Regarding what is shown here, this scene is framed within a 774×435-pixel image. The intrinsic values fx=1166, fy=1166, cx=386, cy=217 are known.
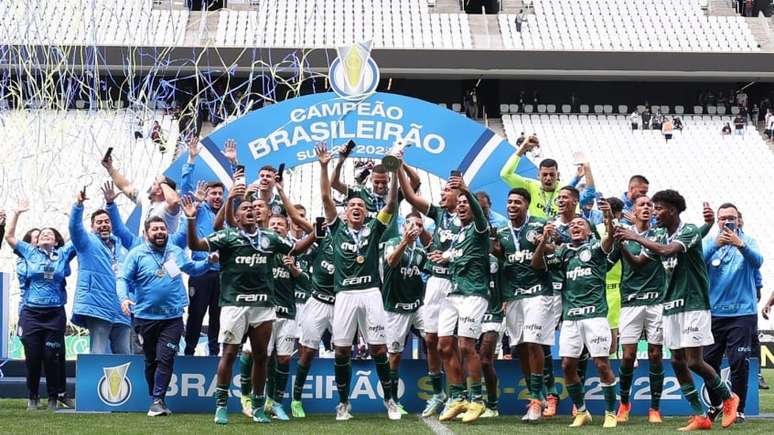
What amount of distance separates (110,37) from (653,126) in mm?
16671

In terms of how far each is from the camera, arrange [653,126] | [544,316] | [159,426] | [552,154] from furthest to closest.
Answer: [653,126] → [552,154] → [544,316] → [159,426]

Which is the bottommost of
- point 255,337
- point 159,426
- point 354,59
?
point 159,426

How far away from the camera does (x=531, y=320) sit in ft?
32.9

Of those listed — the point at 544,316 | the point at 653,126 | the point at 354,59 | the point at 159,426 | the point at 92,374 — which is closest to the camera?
the point at 159,426

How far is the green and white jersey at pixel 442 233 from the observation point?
10297 millimetres

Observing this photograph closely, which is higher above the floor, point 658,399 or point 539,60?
point 539,60

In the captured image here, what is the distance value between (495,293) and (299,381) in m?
1.95

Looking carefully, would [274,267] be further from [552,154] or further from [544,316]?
[552,154]

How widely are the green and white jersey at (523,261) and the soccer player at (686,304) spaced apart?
104 cm

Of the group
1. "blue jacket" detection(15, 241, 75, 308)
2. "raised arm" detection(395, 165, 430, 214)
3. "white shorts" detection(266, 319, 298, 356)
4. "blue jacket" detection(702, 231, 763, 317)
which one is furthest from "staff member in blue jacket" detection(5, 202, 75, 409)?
"blue jacket" detection(702, 231, 763, 317)

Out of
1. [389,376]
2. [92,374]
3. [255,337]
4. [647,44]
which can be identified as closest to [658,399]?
[389,376]

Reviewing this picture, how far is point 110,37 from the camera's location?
1378 inches

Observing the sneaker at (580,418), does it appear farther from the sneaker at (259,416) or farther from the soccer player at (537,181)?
the sneaker at (259,416)

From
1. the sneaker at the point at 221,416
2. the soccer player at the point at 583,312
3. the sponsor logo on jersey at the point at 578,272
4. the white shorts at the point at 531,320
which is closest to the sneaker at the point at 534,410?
the soccer player at the point at 583,312
